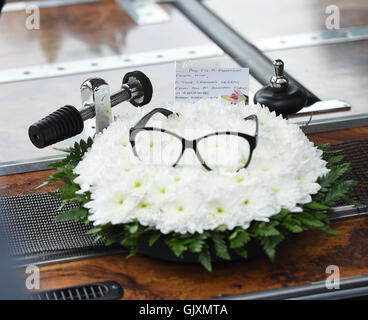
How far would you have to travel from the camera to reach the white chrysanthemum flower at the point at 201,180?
1.25 meters

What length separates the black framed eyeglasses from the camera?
130 cm

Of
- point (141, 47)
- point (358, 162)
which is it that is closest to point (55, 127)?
point (358, 162)

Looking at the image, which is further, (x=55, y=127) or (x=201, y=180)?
(x=55, y=127)

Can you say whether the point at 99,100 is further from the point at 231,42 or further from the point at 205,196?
the point at 231,42

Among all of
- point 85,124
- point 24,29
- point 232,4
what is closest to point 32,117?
point 85,124

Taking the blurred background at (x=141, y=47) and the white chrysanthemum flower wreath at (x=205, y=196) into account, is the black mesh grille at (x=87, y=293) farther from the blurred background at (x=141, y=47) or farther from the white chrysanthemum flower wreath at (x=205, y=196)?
the blurred background at (x=141, y=47)

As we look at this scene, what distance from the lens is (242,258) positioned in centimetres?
133

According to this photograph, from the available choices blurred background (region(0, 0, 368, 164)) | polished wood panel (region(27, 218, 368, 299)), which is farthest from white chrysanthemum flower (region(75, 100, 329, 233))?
blurred background (region(0, 0, 368, 164))

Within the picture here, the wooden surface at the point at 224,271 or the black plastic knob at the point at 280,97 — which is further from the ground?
the black plastic knob at the point at 280,97

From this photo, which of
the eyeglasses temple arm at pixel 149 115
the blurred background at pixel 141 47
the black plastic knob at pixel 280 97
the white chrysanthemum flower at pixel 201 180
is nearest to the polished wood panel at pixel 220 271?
the white chrysanthemum flower at pixel 201 180

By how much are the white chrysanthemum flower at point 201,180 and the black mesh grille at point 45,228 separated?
11cm

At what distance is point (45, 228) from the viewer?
1.46 metres

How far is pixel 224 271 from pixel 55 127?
1.43 ft

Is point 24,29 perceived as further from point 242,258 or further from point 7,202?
point 242,258
